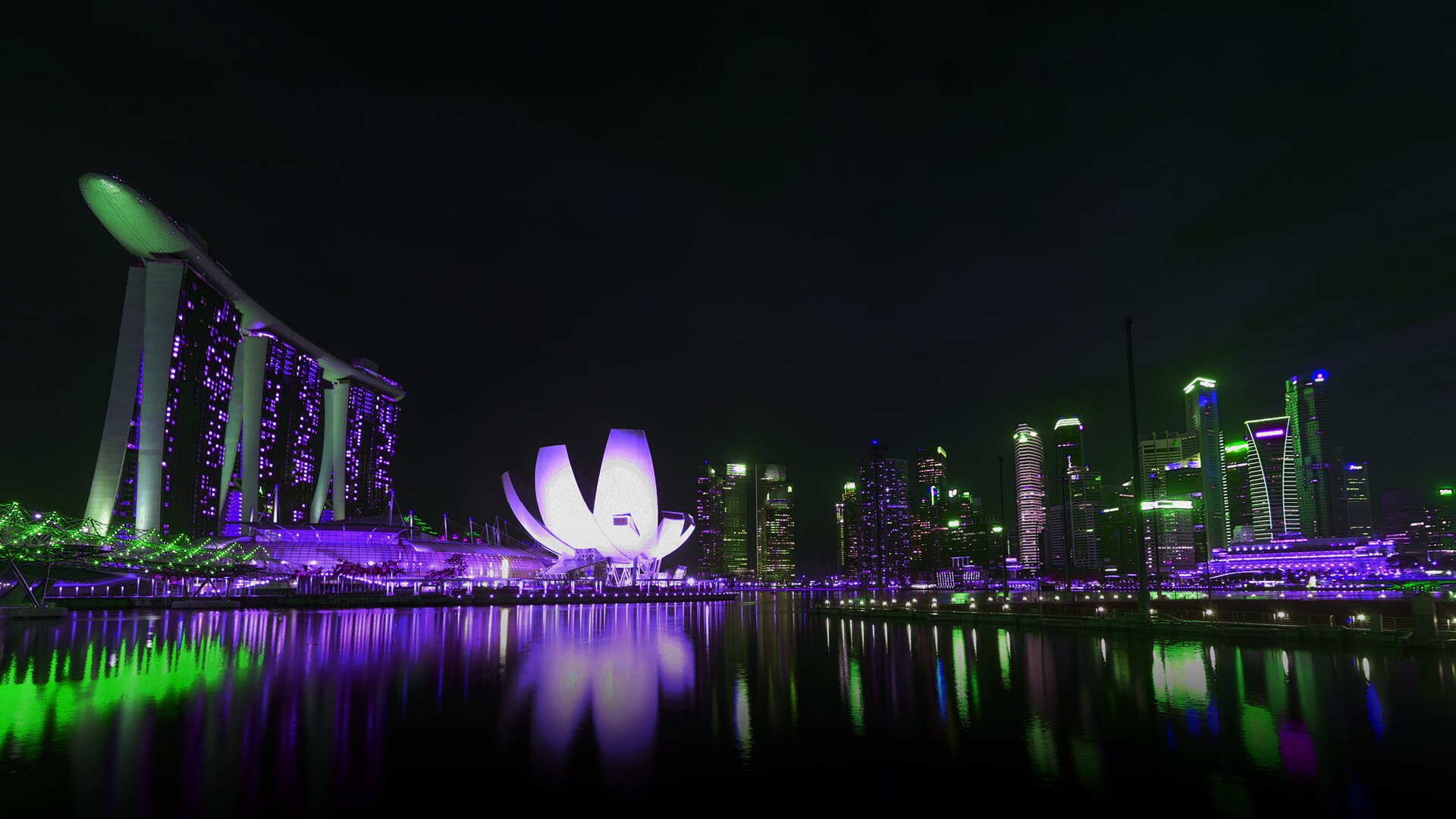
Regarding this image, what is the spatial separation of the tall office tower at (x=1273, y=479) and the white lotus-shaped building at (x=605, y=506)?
94.1 m

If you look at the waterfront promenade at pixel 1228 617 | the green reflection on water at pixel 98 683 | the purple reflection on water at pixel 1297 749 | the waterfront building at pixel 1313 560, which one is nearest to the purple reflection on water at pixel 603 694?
the green reflection on water at pixel 98 683

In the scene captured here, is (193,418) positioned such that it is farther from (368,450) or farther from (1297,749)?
(368,450)

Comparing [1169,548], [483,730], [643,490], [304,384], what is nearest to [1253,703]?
[483,730]

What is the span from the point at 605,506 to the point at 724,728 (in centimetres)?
5279

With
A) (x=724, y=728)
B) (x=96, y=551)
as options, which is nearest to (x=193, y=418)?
(x=96, y=551)

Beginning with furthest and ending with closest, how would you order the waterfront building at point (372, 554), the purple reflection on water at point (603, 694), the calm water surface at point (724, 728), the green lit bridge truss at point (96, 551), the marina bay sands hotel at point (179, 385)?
the waterfront building at point (372, 554)
the marina bay sands hotel at point (179, 385)
the green lit bridge truss at point (96, 551)
the purple reflection on water at point (603, 694)
the calm water surface at point (724, 728)

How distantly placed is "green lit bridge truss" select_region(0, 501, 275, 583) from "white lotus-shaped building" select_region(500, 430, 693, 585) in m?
18.8

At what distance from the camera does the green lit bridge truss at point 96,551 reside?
26125 millimetres

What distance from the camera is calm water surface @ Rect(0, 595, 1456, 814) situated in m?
6.05

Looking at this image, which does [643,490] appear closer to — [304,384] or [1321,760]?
[304,384]

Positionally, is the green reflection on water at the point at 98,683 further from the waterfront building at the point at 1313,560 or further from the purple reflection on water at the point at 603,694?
the waterfront building at the point at 1313,560

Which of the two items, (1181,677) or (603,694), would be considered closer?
(603,694)

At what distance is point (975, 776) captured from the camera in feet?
21.3

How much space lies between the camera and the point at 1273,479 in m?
118
